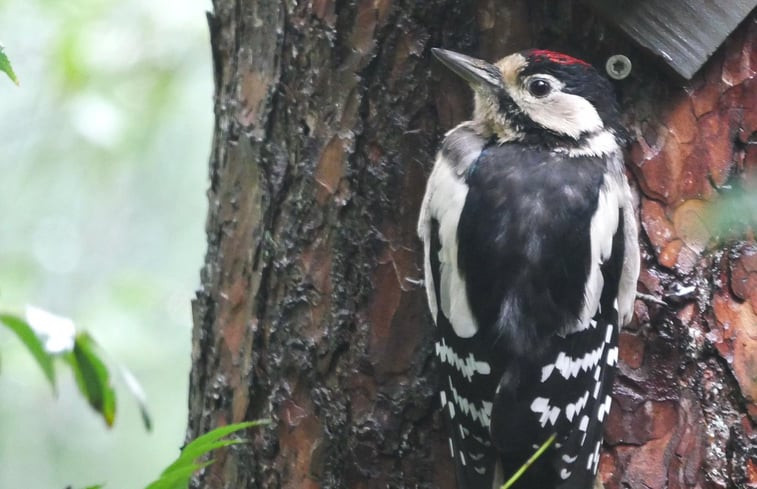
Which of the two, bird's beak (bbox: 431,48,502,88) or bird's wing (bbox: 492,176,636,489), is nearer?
bird's wing (bbox: 492,176,636,489)

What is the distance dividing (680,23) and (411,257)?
0.78m

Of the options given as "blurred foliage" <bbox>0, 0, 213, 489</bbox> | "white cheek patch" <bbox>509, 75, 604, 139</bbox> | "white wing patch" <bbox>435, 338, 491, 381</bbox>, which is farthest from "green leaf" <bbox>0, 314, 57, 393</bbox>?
"blurred foliage" <bbox>0, 0, 213, 489</bbox>

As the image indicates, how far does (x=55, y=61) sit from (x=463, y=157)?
2.19 m

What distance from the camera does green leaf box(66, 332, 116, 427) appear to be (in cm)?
132

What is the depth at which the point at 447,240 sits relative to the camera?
6.25ft

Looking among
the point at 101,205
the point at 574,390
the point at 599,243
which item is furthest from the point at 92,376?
the point at 101,205

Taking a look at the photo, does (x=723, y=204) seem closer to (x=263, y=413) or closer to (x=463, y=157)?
(x=463, y=157)

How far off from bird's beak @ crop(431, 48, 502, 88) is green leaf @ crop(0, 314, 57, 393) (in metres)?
1.04

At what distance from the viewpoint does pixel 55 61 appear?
351cm

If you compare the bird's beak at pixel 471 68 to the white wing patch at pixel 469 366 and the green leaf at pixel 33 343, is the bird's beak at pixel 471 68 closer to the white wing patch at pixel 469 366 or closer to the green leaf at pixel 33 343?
the white wing patch at pixel 469 366

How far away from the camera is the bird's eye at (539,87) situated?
6.50ft

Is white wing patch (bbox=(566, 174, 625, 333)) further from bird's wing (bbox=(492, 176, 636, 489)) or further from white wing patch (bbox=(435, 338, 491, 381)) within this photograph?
white wing patch (bbox=(435, 338, 491, 381))

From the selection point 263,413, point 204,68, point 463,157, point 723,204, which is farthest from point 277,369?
point 204,68

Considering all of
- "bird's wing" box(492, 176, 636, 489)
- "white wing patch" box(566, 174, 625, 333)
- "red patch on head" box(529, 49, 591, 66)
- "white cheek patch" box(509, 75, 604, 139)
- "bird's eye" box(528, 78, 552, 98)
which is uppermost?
"red patch on head" box(529, 49, 591, 66)
